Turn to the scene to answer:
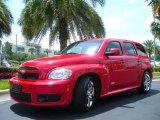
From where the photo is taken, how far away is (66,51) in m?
8.45

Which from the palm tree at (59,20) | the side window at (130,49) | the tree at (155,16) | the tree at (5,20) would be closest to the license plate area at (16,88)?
the side window at (130,49)

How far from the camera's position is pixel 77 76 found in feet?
21.7

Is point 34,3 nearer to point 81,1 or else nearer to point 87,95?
point 81,1

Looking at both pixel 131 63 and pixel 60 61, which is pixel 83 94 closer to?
pixel 60 61

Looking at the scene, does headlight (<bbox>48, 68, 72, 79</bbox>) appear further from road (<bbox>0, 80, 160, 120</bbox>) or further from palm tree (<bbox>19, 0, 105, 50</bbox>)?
palm tree (<bbox>19, 0, 105, 50</bbox>)

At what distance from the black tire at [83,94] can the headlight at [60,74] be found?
0.37 m

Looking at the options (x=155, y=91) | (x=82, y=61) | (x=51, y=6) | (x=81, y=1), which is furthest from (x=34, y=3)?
(x=82, y=61)

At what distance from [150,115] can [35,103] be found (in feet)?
8.15

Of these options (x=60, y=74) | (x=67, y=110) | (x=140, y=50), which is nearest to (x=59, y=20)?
(x=140, y=50)

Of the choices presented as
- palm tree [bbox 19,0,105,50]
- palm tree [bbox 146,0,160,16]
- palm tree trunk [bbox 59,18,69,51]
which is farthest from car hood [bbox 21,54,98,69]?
palm tree [bbox 146,0,160,16]

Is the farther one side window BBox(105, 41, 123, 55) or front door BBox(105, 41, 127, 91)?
side window BBox(105, 41, 123, 55)

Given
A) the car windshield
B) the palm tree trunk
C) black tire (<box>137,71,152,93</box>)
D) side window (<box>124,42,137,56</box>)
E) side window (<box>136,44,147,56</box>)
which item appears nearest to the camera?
the car windshield

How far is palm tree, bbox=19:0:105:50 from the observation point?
18.3 metres

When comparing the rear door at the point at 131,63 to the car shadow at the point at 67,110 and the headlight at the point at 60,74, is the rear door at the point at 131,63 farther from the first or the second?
the headlight at the point at 60,74
